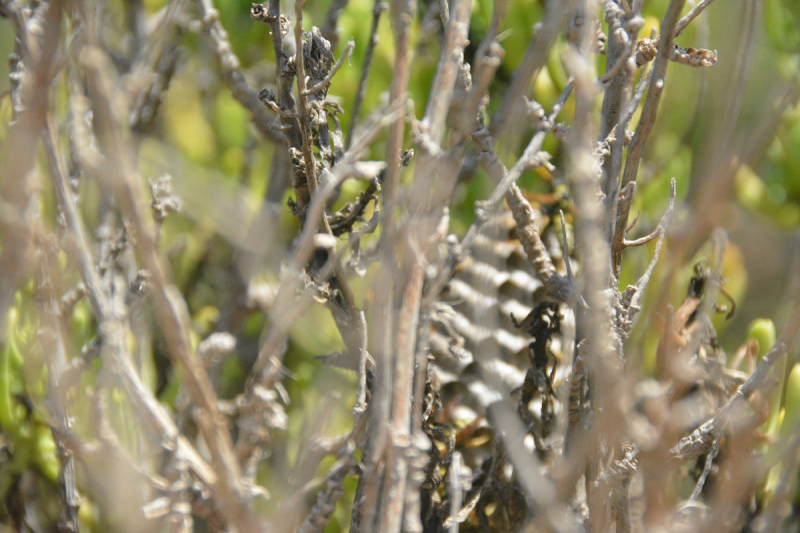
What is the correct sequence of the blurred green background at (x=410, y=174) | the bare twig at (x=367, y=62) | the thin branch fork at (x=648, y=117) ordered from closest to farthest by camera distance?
the thin branch fork at (x=648, y=117) < the bare twig at (x=367, y=62) < the blurred green background at (x=410, y=174)

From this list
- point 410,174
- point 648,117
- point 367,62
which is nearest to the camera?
point 648,117

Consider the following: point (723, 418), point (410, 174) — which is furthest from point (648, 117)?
point (410, 174)

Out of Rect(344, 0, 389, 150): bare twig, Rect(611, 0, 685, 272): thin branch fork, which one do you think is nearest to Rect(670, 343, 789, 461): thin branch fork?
Rect(611, 0, 685, 272): thin branch fork

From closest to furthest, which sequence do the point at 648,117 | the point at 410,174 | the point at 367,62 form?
1. the point at 648,117
2. the point at 367,62
3. the point at 410,174

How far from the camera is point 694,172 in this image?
802 millimetres

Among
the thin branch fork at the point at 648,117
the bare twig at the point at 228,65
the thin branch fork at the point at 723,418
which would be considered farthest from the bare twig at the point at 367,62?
the thin branch fork at the point at 723,418

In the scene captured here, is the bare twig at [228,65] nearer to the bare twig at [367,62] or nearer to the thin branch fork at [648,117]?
the bare twig at [367,62]

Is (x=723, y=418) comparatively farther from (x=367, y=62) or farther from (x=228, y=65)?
(x=228, y=65)

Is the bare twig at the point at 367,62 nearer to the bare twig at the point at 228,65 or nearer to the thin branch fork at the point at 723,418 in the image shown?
the bare twig at the point at 228,65

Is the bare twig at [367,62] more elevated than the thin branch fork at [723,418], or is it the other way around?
the bare twig at [367,62]

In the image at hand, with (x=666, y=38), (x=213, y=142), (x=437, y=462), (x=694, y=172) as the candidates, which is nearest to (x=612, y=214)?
(x=666, y=38)

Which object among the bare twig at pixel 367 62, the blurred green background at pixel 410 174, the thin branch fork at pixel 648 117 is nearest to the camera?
the thin branch fork at pixel 648 117

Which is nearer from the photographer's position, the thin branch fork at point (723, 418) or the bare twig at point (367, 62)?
the thin branch fork at point (723, 418)

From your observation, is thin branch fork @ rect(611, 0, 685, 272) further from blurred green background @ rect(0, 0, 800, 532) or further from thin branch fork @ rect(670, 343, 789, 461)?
blurred green background @ rect(0, 0, 800, 532)
